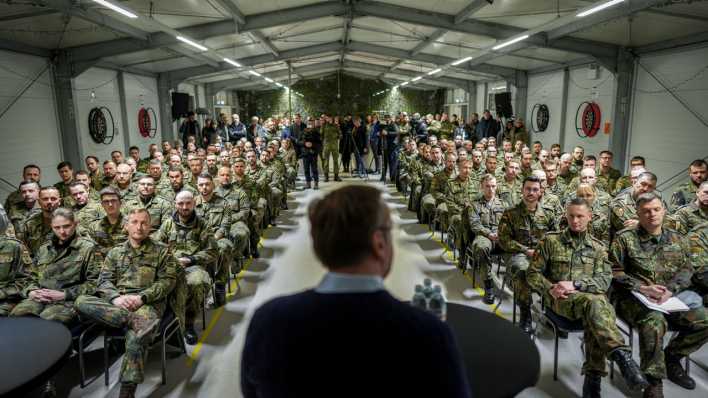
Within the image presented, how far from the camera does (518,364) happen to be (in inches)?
78.4

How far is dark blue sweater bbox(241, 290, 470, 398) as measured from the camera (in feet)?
3.08

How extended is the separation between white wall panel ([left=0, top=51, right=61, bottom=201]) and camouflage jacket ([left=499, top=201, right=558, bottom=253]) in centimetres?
732

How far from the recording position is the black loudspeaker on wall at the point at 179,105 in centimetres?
1309

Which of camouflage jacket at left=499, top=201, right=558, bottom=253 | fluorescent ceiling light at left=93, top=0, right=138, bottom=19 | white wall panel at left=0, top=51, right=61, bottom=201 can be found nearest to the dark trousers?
white wall panel at left=0, top=51, right=61, bottom=201

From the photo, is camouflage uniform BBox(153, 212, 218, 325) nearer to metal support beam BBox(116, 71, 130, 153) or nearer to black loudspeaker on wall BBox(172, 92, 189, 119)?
metal support beam BBox(116, 71, 130, 153)

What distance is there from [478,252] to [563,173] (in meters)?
3.00

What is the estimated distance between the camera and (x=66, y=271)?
3.39 metres

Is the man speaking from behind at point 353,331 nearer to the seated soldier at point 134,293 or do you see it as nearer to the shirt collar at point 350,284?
the shirt collar at point 350,284

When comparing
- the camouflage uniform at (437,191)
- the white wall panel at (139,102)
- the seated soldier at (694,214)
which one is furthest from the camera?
the white wall panel at (139,102)

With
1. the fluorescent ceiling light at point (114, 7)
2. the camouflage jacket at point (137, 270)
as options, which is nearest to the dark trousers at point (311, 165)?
the fluorescent ceiling light at point (114, 7)

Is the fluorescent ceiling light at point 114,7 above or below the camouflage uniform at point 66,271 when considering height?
above

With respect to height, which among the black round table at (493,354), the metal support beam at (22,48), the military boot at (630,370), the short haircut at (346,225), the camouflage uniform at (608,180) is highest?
the metal support beam at (22,48)

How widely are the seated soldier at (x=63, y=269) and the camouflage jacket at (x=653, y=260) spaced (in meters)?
3.89

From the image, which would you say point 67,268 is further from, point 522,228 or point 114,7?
point 522,228
